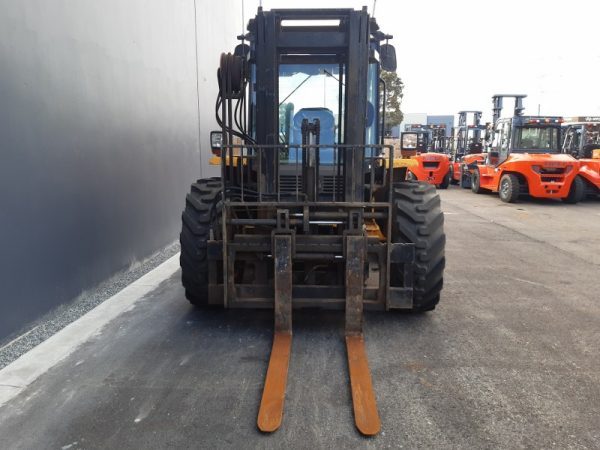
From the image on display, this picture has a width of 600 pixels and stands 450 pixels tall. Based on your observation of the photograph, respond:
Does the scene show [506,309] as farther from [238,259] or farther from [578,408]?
[238,259]

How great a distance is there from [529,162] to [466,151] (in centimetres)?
774

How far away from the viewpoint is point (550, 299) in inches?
215

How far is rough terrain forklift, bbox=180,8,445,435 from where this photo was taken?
417 centimetres

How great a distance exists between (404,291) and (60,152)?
3.59 metres

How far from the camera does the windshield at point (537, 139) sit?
15.6 m

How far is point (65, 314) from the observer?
484 centimetres

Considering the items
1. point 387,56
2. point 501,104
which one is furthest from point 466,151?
point 387,56

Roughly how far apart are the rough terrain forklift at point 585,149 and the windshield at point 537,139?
67cm

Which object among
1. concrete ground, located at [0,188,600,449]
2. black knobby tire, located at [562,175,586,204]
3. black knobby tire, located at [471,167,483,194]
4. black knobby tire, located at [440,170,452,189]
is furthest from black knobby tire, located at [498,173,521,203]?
concrete ground, located at [0,188,600,449]

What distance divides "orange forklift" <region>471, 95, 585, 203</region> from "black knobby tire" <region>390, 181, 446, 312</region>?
1163 cm

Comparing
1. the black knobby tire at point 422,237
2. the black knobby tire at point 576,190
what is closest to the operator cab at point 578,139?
the black knobby tire at point 576,190

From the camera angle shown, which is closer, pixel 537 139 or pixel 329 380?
pixel 329 380

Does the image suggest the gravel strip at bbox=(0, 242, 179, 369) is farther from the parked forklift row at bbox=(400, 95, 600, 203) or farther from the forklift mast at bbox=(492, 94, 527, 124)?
the forklift mast at bbox=(492, 94, 527, 124)

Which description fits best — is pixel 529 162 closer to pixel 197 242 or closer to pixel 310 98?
pixel 310 98
